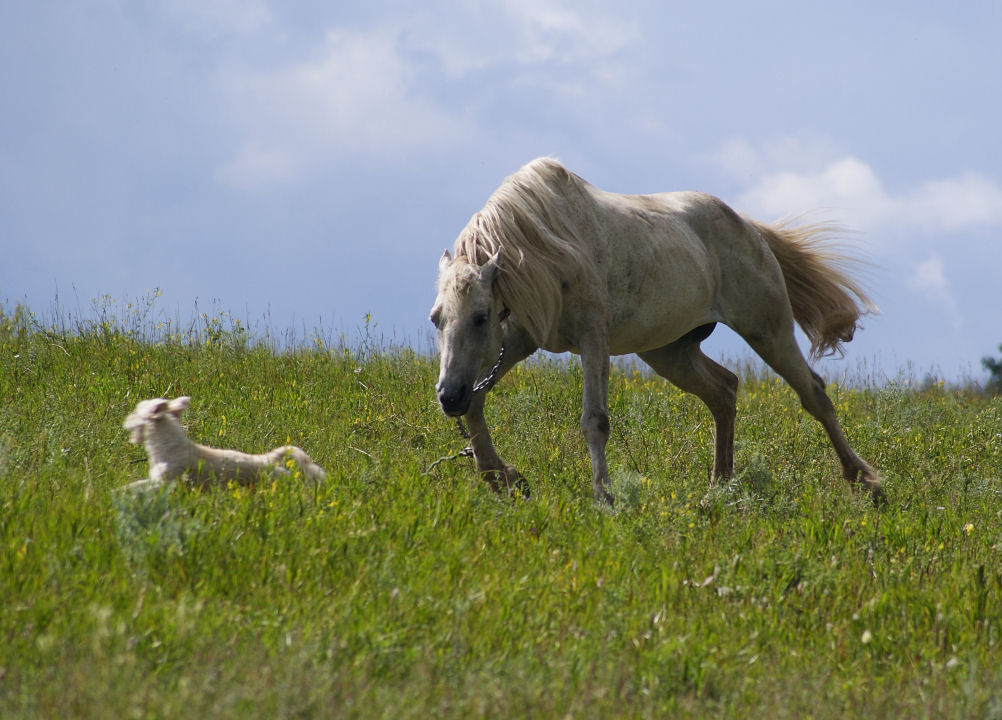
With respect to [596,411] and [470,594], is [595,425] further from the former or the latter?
[470,594]

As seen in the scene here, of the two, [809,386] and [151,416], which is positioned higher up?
[809,386]

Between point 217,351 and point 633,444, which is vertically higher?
point 217,351

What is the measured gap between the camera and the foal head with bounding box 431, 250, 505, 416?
228 inches

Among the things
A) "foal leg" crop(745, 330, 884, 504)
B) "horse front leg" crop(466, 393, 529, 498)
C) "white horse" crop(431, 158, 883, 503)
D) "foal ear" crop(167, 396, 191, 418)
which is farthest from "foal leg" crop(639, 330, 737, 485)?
"foal ear" crop(167, 396, 191, 418)

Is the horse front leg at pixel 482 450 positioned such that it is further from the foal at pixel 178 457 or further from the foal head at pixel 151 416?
the foal head at pixel 151 416

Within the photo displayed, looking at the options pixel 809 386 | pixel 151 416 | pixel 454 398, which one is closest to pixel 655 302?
pixel 454 398

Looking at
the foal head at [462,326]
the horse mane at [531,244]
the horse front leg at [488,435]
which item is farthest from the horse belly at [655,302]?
A: the foal head at [462,326]

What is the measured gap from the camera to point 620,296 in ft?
22.6

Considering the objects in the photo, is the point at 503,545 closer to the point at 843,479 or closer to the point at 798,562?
the point at 798,562

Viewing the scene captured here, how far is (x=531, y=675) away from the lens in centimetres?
332

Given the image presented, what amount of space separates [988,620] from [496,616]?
2470 millimetres

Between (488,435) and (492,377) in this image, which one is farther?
(488,435)

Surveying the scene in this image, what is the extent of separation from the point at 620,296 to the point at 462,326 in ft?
5.06

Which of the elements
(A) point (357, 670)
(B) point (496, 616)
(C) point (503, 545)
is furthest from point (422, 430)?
(A) point (357, 670)
